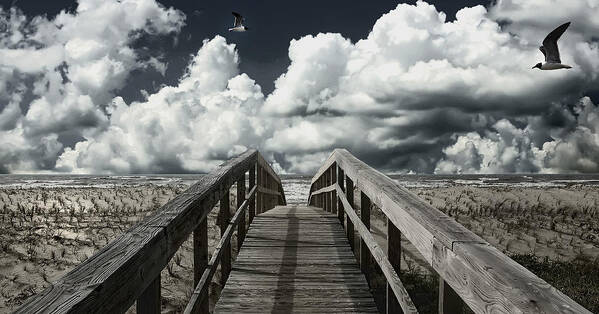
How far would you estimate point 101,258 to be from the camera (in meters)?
1.44

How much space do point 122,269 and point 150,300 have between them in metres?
0.45

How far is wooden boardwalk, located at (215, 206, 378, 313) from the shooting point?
3.25m

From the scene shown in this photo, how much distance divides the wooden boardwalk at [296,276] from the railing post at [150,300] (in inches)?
56.4

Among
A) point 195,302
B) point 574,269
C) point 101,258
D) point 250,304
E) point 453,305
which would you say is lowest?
point 574,269

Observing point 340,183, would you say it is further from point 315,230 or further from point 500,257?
point 500,257

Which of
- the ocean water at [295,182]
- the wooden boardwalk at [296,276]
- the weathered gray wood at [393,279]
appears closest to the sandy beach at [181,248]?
the wooden boardwalk at [296,276]

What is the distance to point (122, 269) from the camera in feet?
4.62

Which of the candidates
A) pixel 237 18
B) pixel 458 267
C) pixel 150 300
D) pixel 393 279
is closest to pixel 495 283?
pixel 458 267

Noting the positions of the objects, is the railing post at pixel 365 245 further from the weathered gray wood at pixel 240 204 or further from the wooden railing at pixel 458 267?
the weathered gray wood at pixel 240 204

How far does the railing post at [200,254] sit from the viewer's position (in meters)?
2.80

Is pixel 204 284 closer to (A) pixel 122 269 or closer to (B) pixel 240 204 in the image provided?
(A) pixel 122 269

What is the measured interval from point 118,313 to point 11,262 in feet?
20.8

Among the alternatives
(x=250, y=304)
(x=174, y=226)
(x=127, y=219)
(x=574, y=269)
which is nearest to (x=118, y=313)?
(x=174, y=226)

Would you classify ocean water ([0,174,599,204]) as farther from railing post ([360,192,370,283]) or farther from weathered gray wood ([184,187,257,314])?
weathered gray wood ([184,187,257,314])
